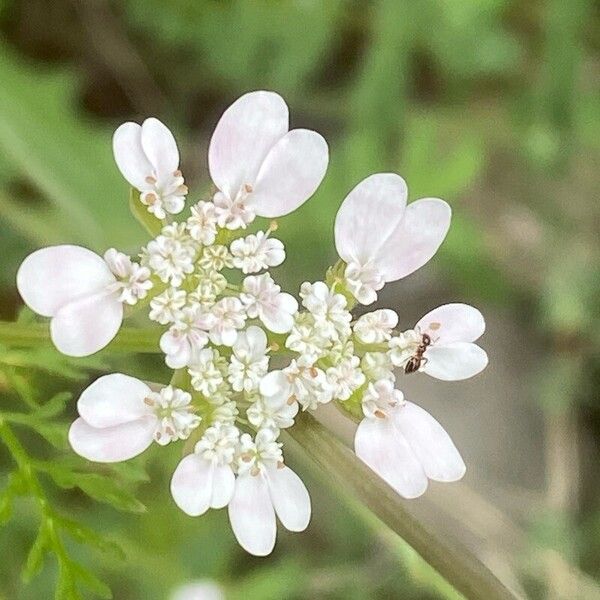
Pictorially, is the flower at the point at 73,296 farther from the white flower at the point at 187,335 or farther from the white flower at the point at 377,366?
the white flower at the point at 377,366

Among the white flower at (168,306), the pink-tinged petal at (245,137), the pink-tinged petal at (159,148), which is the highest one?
the pink-tinged petal at (159,148)

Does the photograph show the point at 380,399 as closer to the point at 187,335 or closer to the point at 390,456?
the point at 390,456

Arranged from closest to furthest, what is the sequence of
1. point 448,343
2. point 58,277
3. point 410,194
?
point 58,277
point 448,343
point 410,194

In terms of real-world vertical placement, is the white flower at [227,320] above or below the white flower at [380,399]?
above

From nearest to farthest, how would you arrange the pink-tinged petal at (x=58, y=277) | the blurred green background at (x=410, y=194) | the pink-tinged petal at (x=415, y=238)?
1. the pink-tinged petal at (x=58, y=277)
2. the pink-tinged petal at (x=415, y=238)
3. the blurred green background at (x=410, y=194)

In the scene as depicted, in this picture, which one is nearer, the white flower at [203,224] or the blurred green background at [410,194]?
the white flower at [203,224]

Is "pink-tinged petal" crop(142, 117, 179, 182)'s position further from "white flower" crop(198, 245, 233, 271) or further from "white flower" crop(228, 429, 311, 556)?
"white flower" crop(228, 429, 311, 556)

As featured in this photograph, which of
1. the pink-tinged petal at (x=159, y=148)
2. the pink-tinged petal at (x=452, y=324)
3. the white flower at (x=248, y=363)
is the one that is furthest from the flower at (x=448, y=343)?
the pink-tinged petal at (x=159, y=148)

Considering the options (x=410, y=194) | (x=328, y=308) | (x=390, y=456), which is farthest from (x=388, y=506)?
(x=410, y=194)
